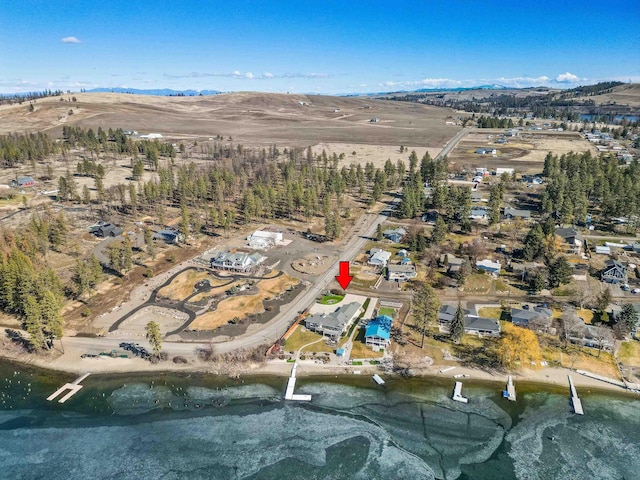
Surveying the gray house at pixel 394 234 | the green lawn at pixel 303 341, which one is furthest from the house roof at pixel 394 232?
the green lawn at pixel 303 341

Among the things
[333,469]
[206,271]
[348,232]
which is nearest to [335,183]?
[348,232]

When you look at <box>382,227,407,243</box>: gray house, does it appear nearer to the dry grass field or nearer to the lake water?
the dry grass field

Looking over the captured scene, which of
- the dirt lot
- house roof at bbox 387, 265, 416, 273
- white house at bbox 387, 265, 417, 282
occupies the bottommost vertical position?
white house at bbox 387, 265, 417, 282

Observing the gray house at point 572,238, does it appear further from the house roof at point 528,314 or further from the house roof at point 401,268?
the house roof at point 401,268

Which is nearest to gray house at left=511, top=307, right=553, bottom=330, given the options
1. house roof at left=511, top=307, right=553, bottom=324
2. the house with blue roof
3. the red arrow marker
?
house roof at left=511, top=307, right=553, bottom=324

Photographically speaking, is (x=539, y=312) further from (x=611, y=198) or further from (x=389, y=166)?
(x=389, y=166)

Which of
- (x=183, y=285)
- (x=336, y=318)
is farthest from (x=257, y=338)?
(x=183, y=285)

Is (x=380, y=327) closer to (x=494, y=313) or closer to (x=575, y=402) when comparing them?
(x=494, y=313)
